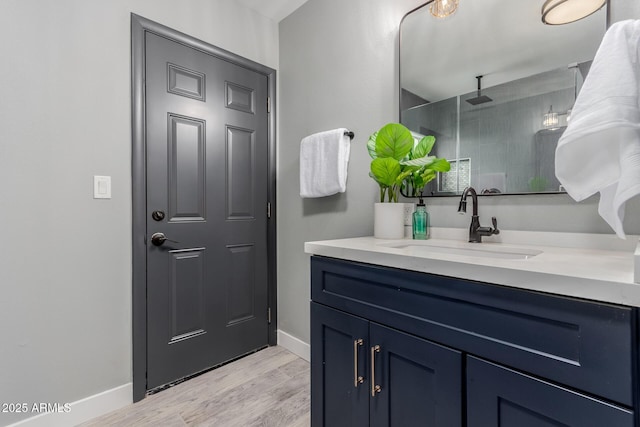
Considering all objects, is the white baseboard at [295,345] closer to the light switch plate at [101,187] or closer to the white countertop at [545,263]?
the white countertop at [545,263]

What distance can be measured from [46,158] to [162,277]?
80 cm

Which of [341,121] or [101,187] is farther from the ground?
[341,121]

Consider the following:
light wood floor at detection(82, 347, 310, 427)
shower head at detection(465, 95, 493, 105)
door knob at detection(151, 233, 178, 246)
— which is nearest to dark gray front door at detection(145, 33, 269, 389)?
door knob at detection(151, 233, 178, 246)

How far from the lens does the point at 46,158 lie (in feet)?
4.58

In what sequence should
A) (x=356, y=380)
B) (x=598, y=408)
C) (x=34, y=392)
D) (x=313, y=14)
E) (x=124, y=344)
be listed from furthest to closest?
(x=313, y=14), (x=124, y=344), (x=34, y=392), (x=356, y=380), (x=598, y=408)

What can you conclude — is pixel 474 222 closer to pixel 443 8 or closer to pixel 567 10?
pixel 567 10

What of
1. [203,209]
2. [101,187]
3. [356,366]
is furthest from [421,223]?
[101,187]

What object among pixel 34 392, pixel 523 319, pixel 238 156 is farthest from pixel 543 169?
pixel 34 392

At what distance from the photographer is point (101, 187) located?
60.6 inches

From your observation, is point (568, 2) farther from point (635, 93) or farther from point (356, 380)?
point (356, 380)

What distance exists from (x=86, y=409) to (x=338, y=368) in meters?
1.34

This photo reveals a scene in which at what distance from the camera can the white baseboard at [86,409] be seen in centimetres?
138

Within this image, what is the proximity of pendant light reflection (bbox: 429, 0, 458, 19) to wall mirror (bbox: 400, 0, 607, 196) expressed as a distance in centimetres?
2

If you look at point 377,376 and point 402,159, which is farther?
point 402,159
